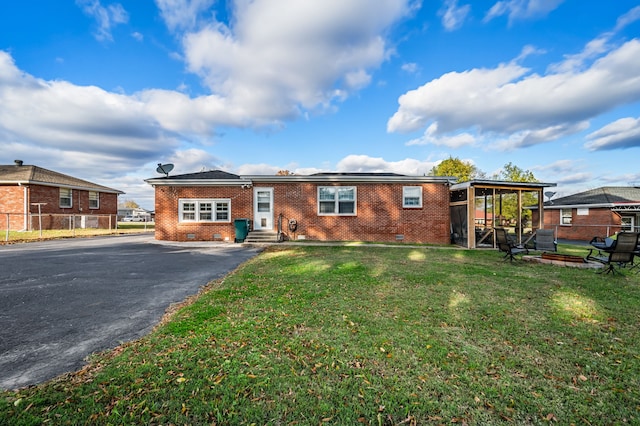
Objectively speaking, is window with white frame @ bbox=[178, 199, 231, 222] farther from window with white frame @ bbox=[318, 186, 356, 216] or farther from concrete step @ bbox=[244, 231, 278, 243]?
window with white frame @ bbox=[318, 186, 356, 216]

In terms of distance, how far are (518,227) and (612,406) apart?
12.7 metres

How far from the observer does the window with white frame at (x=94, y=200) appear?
2398 cm

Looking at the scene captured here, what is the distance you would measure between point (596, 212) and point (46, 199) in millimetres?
42264

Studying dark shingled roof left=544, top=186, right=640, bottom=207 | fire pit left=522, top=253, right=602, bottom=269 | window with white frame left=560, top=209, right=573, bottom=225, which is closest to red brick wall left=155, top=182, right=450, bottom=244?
fire pit left=522, top=253, right=602, bottom=269

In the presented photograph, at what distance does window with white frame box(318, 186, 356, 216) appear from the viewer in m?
14.5

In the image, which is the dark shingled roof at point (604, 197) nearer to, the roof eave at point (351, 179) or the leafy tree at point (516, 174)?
the leafy tree at point (516, 174)

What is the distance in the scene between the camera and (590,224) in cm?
1806

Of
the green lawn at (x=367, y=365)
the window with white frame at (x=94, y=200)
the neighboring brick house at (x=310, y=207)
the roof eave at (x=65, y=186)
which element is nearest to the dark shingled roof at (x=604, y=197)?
the neighboring brick house at (x=310, y=207)

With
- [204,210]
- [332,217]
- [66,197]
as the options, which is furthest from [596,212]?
[66,197]

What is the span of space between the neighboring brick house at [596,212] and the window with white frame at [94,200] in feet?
122

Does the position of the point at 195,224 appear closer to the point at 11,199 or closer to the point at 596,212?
the point at 11,199

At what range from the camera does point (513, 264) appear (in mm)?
8484

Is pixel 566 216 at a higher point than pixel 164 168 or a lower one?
lower

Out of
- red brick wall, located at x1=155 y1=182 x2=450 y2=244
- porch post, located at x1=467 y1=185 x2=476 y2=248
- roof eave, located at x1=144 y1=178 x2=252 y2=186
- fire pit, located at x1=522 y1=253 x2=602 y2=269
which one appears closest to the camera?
fire pit, located at x1=522 y1=253 x2=602 y2=269
